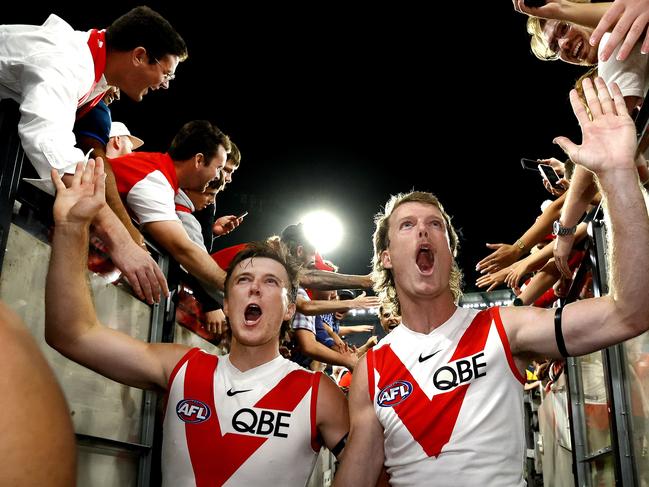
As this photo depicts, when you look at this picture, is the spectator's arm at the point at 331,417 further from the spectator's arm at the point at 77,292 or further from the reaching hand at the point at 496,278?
the reaching hand at the point at 496,278

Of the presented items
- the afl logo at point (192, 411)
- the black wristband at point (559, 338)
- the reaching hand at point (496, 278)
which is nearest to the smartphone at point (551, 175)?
the reaching hand at point (496, 278)

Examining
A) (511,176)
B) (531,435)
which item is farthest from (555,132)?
(531,435)

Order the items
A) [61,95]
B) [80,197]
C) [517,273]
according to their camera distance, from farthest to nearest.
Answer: [517,273] → [61,95] → [80,197]

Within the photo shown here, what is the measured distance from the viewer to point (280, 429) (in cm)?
254

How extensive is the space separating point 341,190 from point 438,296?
16321 mm

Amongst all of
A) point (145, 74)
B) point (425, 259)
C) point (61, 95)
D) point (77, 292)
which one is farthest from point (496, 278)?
point (61, 95)

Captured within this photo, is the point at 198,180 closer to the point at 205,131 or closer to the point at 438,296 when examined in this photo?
the point at 205,131

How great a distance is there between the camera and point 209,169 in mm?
4262

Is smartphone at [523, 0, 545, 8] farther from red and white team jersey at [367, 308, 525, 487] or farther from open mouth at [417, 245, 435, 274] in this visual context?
red and white team jersey at [367, 308, 525, 487]

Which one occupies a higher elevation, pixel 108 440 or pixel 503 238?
pixel 503 238

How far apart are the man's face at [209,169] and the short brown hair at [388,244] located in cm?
148

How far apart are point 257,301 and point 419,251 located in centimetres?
93

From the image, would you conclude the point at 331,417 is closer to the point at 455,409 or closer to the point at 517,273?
the point at 455,409

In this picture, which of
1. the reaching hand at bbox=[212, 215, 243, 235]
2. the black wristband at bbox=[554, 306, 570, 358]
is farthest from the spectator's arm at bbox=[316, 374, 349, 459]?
the reaching hand at bbox=[212, 215, 243, 235]
